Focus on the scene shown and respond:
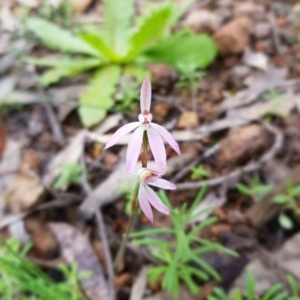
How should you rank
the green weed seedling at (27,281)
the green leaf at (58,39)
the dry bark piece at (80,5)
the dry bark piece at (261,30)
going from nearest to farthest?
the green weed seedling at (27,281), the green leaf at (58,39), the dry bark piece at (261,30), the dry bark piece at (80,5)

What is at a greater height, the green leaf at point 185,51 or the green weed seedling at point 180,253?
the green leaf at point 185,51

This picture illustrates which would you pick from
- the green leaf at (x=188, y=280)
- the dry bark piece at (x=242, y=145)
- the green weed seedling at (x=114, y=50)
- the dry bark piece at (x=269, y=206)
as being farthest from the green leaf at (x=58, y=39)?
the green leaf at (x=188, y=280)

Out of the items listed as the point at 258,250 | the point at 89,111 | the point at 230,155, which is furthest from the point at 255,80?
the point at 258,250

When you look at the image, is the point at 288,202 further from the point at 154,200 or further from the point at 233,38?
the point at 233,38

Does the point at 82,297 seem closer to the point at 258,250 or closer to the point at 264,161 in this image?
the point at 258,250

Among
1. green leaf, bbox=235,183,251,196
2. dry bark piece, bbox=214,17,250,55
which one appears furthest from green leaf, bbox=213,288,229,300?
dry bark piece, bbox=214,17,250,55

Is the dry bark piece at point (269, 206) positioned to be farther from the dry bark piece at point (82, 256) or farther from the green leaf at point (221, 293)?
the dry bark piece at point (82, 256)

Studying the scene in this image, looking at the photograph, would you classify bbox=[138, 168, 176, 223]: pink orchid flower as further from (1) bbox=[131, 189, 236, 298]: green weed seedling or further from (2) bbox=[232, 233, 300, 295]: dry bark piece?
(2) bbox=[232, 233, 300, 295]: dry bark piece
